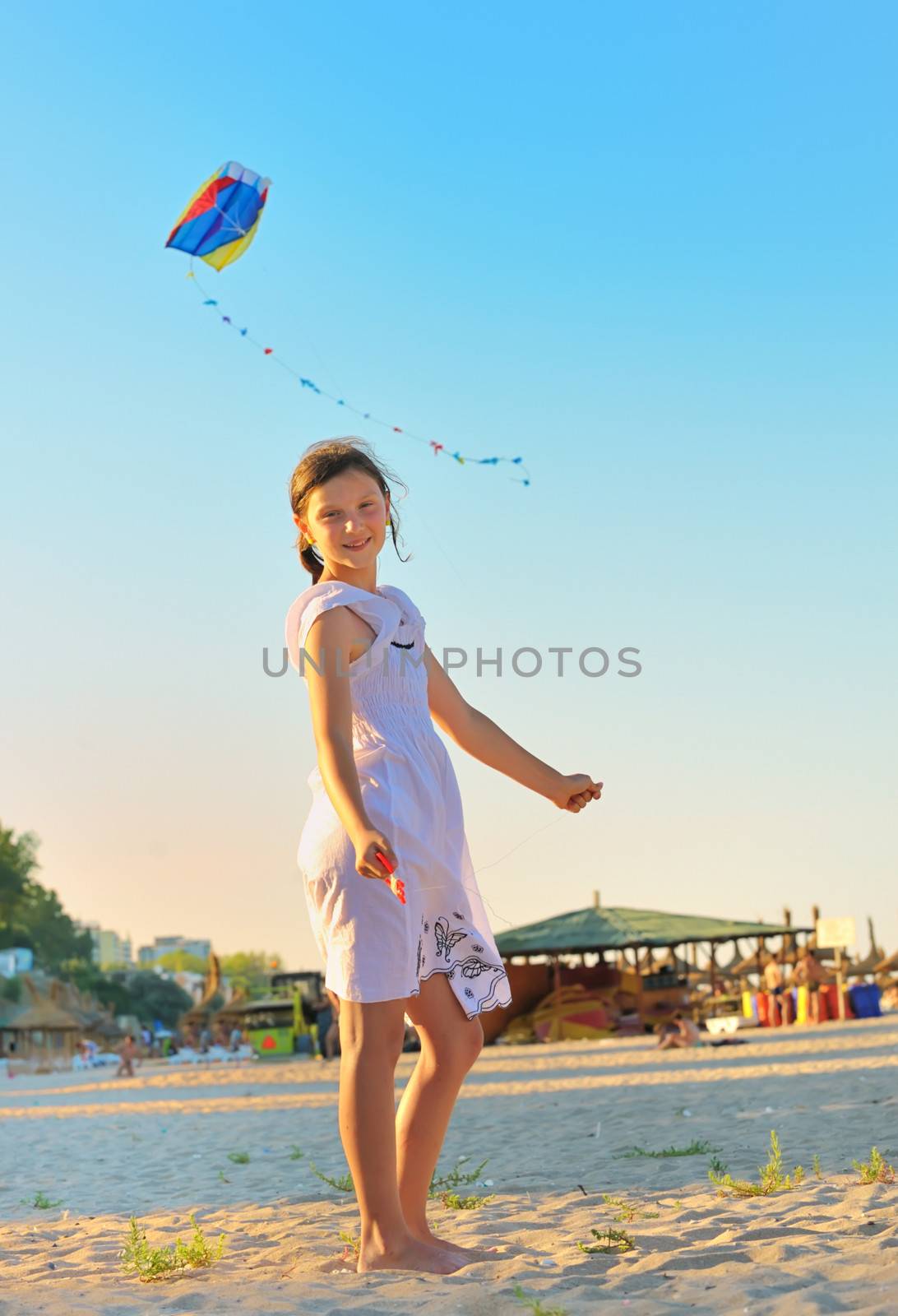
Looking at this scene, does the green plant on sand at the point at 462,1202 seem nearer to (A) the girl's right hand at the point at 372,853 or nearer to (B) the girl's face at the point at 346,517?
(A) the girl's right hand at the point at 372,853

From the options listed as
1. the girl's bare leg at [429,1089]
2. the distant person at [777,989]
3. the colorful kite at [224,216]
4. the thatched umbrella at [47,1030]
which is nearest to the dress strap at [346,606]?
the girl's bare leg at [429,1089]

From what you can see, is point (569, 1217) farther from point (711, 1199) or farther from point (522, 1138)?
point (522, 1138)

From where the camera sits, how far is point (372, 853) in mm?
2775

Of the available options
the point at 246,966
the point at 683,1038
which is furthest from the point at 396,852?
the point at 246,966

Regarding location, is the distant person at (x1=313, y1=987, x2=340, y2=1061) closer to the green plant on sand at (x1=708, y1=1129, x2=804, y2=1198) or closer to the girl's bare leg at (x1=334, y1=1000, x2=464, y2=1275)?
the green plant on sand at (x1=708, y1=1129, x2=804, y2=1198)

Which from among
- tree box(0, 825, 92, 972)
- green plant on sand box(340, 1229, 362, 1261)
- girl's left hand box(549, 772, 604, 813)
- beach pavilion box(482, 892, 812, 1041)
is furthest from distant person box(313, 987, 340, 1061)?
tree box(0, 825, 92, 972)

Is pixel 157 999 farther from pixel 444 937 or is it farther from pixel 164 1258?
pixel 444 937

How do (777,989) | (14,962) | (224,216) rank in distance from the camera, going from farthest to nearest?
1. (14,962)
2. (777,989)
3. (224,216)

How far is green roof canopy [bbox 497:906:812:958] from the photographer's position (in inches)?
915

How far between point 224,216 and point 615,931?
54.9 ft

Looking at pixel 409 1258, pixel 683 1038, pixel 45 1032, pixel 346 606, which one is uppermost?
pixel 346 606

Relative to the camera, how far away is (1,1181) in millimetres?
6613

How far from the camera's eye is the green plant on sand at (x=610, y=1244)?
3254 mm

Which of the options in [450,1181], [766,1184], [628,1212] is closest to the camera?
[628,1212]
